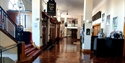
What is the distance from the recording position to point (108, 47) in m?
6.02

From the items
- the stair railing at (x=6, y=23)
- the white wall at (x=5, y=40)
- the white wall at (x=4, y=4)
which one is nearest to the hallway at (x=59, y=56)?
the white wall at (x=5, y=40)

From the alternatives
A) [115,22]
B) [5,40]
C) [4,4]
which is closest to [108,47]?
[115,22]

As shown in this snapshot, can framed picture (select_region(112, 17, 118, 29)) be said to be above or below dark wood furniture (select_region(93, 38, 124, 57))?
above

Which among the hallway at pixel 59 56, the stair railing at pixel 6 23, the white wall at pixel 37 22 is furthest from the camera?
the white wall at pixel 37 22

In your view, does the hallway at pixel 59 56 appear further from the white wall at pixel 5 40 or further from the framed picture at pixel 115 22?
the framed picture at pixel 115 22

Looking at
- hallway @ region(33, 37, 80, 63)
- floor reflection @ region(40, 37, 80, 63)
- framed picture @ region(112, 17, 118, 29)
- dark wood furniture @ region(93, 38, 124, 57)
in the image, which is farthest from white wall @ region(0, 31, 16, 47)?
framed picture @ region(112, 17, 118, 29)

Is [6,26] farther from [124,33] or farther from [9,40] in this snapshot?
[124,33]

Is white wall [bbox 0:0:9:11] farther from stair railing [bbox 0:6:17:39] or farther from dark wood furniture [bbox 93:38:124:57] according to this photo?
dark wood furniture [bbox 93:38:124:57]

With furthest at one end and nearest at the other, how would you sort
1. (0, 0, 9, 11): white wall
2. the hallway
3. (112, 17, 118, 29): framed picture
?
1. (0, 0, 9, 11): white wall
2. (112, 17, 118, 29): framed picture
3. the hallway

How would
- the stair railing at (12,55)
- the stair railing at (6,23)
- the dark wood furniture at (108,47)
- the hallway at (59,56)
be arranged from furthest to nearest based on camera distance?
the dark wood furniture at (108,47), the hallway at (59,56), the stair railing at (6,23), the stair railing at (12,55)

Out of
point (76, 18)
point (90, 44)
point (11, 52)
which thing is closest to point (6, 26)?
point (11, 52)

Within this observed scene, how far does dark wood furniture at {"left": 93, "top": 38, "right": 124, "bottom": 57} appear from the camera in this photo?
597 centimetres

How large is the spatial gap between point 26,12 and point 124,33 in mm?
6439

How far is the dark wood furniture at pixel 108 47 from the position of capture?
597 cm
